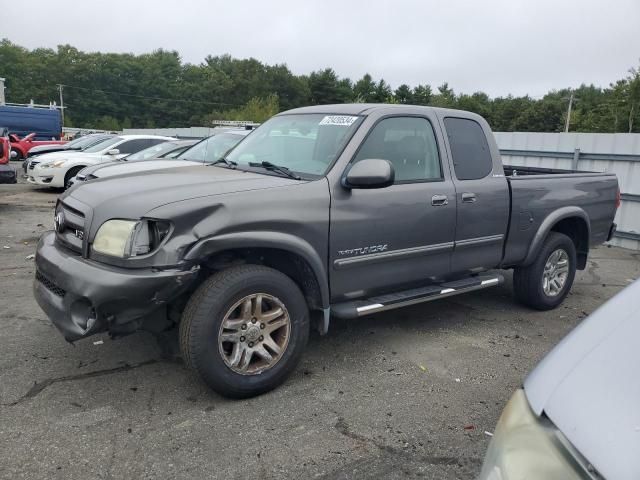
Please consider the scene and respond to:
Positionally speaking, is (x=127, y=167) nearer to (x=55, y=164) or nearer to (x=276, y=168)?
(x=276, y=168)

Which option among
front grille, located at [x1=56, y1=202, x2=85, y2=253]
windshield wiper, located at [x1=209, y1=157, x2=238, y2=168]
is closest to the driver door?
windshield wiper, located at [x1=209, y1=157, x2=238, y2=168]

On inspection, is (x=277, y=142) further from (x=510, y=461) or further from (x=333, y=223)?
(x=510, y=461)

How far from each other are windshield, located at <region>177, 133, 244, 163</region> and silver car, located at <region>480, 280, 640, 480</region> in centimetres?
753

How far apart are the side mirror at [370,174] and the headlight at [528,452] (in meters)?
2.20

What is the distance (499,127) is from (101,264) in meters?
86.4

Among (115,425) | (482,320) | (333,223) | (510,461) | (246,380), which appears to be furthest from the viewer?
(482,320)

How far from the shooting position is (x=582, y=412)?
1390mm

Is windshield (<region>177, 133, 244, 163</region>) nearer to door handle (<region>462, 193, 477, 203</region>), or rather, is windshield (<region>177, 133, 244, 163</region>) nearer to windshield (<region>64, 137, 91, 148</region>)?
door handle (<region>462, 193, 477, 203</region>)

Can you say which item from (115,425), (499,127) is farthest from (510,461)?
(499,127)

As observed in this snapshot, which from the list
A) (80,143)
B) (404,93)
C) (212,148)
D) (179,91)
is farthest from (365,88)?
(212,148)

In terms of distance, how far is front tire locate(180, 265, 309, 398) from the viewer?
3176 mm

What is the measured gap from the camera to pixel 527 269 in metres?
5.27

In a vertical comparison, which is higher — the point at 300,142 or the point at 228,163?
the point at 300,142

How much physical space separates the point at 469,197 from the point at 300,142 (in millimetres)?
1461
